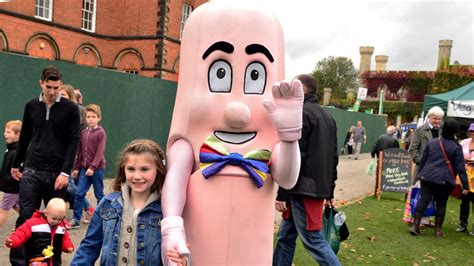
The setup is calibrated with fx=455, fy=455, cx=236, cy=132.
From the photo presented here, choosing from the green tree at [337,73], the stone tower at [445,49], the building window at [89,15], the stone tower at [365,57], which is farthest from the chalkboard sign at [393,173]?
the green tree at [337,73]

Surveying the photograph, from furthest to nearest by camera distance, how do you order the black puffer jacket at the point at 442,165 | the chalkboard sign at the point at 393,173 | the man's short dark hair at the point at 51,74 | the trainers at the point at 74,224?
the chalkboard sign at the point at 393,173, the black puffer jacket at the point at 442,165, the trainers at the point at 74,224, the man's short dark hair at the point at 51,74

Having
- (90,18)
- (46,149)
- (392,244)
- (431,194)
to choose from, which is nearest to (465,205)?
(431,194)

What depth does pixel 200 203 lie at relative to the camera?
88.3 inches

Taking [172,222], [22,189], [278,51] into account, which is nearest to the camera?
[172,222]

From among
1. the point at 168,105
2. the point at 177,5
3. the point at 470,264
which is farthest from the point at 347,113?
the point at 470,264

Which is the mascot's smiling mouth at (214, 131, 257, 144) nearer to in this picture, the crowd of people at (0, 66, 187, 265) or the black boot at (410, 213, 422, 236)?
the crowd of people at (0, 66, 187, 265)

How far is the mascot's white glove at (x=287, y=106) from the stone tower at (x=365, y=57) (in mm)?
48680

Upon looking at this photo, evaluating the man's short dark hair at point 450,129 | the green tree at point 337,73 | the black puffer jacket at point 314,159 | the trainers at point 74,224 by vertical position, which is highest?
the green tree at point 337,73

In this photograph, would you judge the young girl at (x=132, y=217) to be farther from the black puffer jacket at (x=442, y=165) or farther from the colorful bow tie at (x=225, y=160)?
the black puffer jacket at (x=442, y=165)

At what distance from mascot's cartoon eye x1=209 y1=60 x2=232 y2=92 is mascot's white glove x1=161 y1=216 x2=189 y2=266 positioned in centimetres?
67

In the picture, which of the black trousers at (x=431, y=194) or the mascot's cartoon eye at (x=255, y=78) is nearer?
the mascot's cartoon eye at (x=255, y=78)

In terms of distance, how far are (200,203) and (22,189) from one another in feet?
6.21

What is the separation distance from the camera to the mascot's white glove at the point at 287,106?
199 cm

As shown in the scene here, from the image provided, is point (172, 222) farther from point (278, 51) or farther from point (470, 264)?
point (470, 264)
